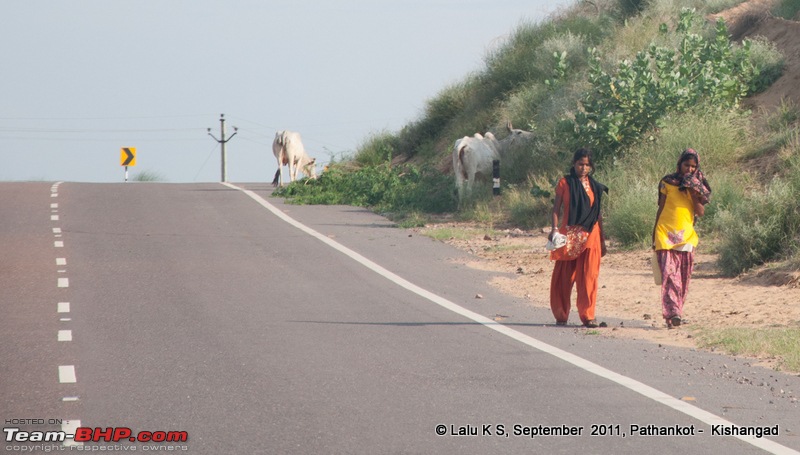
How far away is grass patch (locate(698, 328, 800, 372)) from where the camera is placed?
9484mm

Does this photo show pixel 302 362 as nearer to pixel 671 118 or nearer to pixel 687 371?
pixel 687 371

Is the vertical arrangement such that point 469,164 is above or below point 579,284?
above

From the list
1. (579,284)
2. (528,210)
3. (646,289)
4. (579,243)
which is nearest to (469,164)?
(528,210)

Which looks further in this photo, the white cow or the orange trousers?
the white cow

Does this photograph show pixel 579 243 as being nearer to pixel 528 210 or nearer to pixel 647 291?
pixel 647 291

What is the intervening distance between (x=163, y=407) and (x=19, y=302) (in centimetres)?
563

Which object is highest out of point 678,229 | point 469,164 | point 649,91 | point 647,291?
point 649,91

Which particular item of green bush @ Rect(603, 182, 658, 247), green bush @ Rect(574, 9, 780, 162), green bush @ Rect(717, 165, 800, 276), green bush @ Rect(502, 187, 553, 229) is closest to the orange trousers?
green bush @ Rect(717, 165, 800, 276)

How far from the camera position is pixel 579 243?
11.5 meters

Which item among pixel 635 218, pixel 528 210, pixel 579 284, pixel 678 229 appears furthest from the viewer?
pixel 528 210

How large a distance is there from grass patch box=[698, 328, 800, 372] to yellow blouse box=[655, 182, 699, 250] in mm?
992

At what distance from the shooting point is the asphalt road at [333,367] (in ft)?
23.0

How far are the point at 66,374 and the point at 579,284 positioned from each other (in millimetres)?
5098

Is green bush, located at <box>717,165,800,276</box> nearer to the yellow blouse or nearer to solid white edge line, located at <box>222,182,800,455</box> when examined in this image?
the yellow blouse
